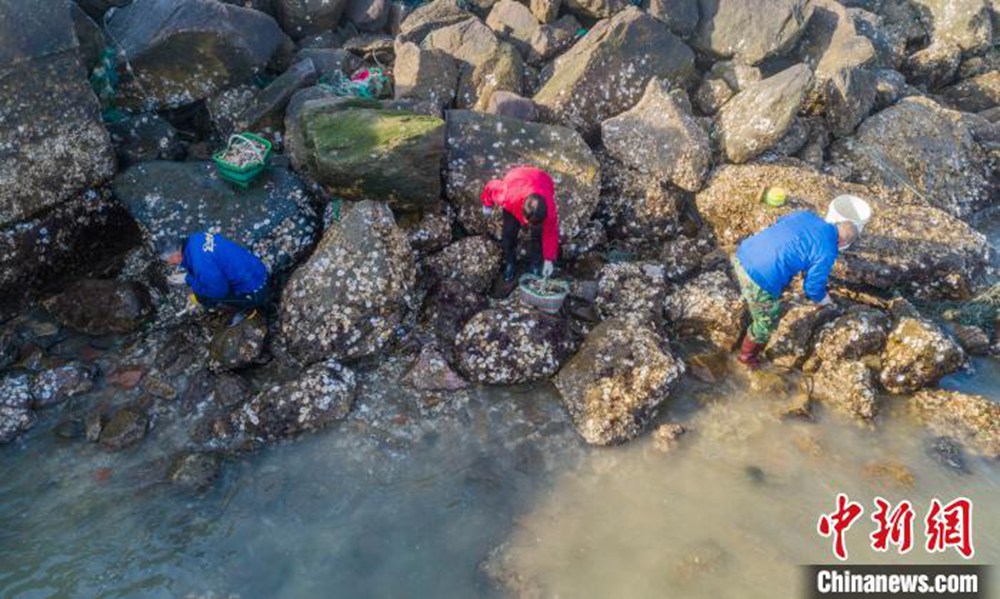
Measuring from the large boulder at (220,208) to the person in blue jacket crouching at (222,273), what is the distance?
37 centimetres

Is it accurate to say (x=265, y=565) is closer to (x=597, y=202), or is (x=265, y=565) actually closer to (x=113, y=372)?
(x=113, y=372)

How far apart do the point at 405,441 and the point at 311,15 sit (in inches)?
286

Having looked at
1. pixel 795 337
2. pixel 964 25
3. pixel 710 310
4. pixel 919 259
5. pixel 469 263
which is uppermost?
pixel 964 25

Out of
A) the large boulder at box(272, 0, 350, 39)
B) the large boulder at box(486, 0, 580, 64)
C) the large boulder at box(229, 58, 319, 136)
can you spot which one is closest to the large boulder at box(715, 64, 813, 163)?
the large boulder at box(486, 0, 580, 64)

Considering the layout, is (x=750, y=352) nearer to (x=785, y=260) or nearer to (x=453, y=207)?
(x=785, y=260)

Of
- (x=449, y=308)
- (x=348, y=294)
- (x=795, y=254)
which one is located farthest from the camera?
(x=449, y=308)

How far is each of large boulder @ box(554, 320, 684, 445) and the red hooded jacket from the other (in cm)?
122

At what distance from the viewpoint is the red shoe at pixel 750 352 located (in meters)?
6.90

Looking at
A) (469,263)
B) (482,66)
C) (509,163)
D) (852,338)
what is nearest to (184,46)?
(482,66)

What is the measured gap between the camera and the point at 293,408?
621 cm

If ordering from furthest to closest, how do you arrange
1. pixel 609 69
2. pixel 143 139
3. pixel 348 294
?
pixel 609 69
pixel 143 139
pixel 348 294

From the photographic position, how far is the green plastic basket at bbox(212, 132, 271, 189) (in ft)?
24.5

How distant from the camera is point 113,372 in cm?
675

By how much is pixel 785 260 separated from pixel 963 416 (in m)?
2.45
